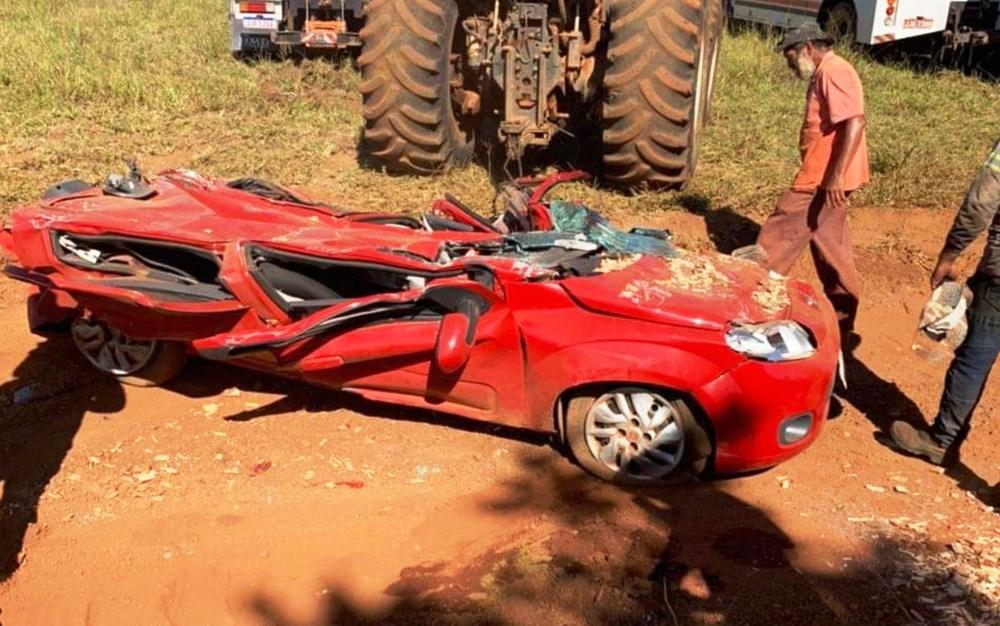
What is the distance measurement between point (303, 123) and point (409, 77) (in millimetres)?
2716

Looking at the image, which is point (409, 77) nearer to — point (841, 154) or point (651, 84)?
point (651, 84)

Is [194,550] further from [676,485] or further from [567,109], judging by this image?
[567,109]

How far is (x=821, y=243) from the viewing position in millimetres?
5805

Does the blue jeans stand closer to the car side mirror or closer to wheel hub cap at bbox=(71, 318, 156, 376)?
the car side mirror

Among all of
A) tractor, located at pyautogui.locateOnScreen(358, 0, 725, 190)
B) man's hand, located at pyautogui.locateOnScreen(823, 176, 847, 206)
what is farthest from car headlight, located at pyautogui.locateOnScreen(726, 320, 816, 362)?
tractor, located at pyautogui.locateOnScreen(358, 0, 725, 190)

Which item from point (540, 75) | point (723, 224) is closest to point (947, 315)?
point (723, 224)

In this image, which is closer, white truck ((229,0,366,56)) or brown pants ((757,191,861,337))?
brown pants ((757,191,861,337))

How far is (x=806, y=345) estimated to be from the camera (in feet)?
13.5

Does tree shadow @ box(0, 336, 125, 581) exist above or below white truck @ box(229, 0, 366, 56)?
below

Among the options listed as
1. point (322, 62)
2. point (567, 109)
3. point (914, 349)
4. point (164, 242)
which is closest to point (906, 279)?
point (914, 349)

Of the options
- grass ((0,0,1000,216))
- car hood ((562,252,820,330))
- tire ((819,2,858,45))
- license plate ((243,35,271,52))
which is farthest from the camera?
tire ((819,2,858,45))

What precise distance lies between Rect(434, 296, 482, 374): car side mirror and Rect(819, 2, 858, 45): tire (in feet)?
34.0

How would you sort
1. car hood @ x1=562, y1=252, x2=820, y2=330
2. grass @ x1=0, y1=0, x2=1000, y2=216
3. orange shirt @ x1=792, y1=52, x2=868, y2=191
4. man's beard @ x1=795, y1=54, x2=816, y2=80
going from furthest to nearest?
grass @ x1=0, y1=0, x2=1000, y2=216 < man's beard @ x1=795, y1=54, x2=816, y2=80 < orange shirt @ x1=792, y1=52, x2=868, y2=191 < car hood @ x1=562, y1=252, x2=820, y2=330

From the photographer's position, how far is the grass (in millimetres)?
7969
